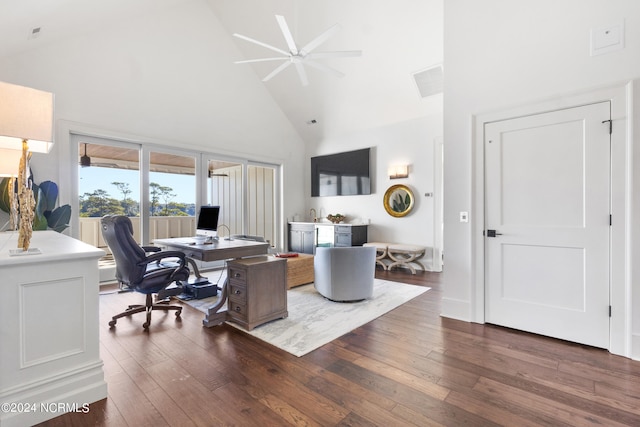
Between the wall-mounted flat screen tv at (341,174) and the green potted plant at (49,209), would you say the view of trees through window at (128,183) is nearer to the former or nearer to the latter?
the green potted plant at (49,209)

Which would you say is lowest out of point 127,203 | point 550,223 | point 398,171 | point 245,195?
point 550,223

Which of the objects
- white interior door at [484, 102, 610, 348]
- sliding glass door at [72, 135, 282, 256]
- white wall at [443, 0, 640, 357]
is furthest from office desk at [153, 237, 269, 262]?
white interior door at [484, 102, 610, 348]

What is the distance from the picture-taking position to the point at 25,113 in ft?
5.35

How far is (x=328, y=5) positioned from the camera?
456 centimetres

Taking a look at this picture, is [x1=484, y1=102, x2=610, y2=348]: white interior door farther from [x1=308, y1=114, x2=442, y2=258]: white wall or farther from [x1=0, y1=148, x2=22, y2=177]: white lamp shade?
[x1=0, y1=148, x2=22, y2=177]: white lamp shade

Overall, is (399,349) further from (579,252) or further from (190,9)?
(190,9)

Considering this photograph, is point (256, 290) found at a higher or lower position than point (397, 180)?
lower

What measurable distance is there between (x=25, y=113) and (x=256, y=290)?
80.8 inches

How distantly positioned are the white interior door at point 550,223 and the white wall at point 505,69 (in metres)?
0.17

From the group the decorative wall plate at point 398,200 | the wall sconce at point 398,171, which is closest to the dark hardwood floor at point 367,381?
the decorative wall plate at point 398,200

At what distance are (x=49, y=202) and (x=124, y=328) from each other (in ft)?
7.00

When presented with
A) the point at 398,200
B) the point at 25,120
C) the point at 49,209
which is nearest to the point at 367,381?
the point at 25,120

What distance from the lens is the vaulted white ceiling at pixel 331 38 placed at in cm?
340

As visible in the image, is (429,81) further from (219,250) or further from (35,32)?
(35,32)
